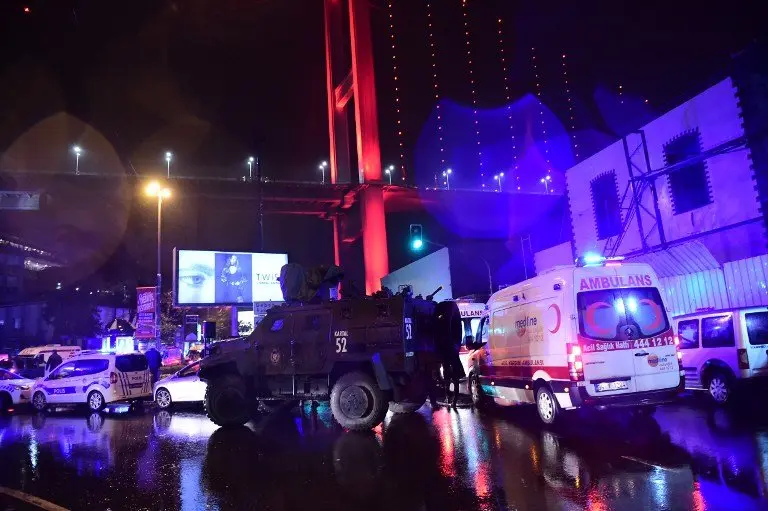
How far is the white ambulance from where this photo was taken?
8125 mm

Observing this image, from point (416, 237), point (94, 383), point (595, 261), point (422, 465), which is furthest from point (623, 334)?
point (94, 383)

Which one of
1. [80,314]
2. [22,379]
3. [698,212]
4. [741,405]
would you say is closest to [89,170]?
[80,314]

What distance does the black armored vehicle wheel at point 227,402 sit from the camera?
35.7ft

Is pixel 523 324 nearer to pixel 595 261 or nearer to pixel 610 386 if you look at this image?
pixel 595 261

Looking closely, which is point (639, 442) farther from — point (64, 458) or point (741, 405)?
point (64, 458)

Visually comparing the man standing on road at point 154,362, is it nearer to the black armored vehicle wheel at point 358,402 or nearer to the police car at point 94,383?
the police car at point 94,383

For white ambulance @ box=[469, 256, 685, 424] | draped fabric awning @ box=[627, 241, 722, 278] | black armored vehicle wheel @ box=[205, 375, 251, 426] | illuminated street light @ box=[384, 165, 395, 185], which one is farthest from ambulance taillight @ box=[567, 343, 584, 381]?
illuminated street light @ box=[384, 165, 395, 185]

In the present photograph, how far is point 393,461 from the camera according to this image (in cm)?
723

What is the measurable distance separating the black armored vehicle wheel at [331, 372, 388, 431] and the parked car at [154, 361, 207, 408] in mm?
6799

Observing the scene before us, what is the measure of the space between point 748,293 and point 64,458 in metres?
17.2

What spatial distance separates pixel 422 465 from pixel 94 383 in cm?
→ 1266

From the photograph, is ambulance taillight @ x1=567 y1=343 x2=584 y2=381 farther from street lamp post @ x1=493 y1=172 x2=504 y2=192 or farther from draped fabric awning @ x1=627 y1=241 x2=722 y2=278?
street lamp post @ x1=493 y1=172 x2=504 y2=192

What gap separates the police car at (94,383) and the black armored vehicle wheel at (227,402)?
637 cm

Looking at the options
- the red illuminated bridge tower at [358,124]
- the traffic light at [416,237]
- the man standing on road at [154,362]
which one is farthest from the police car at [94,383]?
the red illuminated bridge tower at [358,124]
